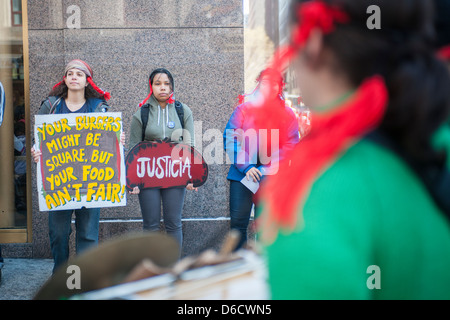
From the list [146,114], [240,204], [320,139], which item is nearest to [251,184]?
[240,204]

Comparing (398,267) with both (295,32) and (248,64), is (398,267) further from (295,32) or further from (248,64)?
(248,64)

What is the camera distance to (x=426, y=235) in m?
0.85

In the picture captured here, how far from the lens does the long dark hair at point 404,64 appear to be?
0.86 meters

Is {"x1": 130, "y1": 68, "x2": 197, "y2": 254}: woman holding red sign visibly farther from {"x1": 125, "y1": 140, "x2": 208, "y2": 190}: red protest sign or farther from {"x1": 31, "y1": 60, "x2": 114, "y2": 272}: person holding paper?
{"x1": 31, "y1": 60, "x2": 114, "y2": 272}: person holding paper

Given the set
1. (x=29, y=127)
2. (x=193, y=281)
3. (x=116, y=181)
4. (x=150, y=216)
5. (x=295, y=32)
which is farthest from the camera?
(x=29, y=127)

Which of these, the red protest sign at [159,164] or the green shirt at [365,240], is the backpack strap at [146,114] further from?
the green shirt at [365,240]

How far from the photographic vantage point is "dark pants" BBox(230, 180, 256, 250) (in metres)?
4.73

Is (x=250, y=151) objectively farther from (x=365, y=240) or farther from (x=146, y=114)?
(x=365, y=240)

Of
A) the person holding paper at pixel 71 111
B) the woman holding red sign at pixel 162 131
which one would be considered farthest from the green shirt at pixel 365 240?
the woman holding red sign at pixel 162 131

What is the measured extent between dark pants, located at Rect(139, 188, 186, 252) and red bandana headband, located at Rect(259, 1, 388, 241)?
12.2 feet

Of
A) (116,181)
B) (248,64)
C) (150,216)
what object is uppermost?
(248,64)

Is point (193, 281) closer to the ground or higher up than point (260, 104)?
closer to the ground
